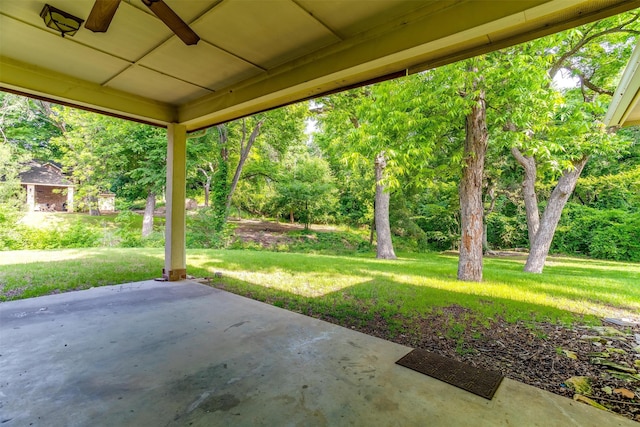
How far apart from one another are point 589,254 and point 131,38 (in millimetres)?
15536

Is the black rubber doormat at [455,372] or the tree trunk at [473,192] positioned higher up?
the tree trunk at [473,192]

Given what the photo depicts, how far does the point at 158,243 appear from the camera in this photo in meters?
9.89

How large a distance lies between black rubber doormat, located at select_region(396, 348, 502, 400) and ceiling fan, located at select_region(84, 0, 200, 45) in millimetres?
2784

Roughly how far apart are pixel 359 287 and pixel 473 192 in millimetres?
2716

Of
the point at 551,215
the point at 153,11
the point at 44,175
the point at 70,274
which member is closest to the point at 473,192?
the point at 551,215

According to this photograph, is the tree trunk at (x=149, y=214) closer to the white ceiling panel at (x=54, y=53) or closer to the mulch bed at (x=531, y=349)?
the white ceiling panel at (x=54, y=53)

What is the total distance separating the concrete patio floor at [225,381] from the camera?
1.64 metres

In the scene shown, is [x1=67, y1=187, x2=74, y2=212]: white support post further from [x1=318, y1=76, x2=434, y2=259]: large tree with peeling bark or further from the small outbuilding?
[x1=318, y1=76, x2=434, y2=259]: large tree with peeling bark

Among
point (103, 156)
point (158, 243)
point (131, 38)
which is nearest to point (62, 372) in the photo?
point (131, 38)

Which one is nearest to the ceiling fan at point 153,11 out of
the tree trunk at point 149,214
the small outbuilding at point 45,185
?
the tree trunk at point 149,214

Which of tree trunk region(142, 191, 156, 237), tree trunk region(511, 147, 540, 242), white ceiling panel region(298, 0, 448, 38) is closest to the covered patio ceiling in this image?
white ceiling panel region(298, 0, 448, 38)

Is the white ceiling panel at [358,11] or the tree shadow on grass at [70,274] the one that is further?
the tree shadow on grass at [70,274]

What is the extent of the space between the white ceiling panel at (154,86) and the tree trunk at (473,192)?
14.5 ft

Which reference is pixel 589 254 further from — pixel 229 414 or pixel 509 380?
pixel 229 414
